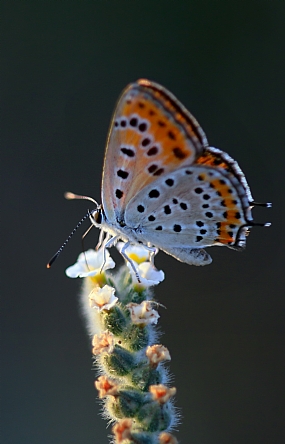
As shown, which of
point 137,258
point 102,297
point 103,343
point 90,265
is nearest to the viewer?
point 103,343

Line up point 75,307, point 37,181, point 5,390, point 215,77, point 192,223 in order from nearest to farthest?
point 192,223
point 5,390
point 75,307
point 37,181
point 215,77

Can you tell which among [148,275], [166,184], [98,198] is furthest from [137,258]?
[98,198]

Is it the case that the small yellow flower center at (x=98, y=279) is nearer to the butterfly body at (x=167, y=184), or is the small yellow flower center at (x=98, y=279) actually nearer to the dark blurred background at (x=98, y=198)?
the butterfly body at (x=167, y=184)

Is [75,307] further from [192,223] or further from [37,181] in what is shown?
[192,223]

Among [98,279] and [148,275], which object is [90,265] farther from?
[148,275]

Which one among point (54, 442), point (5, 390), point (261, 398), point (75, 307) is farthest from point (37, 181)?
point (261, 398)

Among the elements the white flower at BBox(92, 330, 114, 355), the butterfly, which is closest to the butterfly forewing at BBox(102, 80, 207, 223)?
the butterfly

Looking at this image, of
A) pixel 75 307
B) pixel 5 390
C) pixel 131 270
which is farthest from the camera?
pixel 75 307
